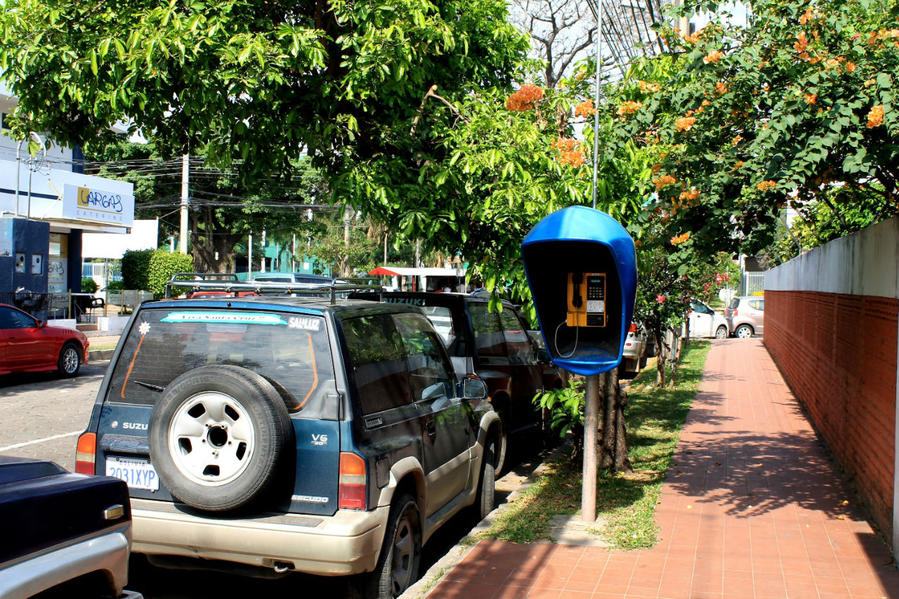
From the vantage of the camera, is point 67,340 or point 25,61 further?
point 67,340

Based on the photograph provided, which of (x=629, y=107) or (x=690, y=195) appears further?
(x=629, y=107)

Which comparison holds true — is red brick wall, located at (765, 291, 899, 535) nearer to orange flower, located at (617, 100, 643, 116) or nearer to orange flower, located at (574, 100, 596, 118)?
orange flower, located at (617, 100, 643, 116)

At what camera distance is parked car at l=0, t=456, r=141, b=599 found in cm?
264

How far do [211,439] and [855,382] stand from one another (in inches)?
245

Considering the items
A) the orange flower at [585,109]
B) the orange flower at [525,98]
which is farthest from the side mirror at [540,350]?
the orange flower at [525,98]

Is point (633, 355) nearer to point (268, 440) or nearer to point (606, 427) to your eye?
point (606, 427)

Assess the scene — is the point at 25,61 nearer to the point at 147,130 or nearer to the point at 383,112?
the point at 147,130

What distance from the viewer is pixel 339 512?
4.43 metres

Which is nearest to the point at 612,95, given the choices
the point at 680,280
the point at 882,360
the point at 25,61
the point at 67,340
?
the point at 882,360

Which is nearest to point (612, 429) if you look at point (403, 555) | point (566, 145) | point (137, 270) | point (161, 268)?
point (566, 145)

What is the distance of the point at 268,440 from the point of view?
427 cm

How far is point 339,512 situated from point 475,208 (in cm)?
382

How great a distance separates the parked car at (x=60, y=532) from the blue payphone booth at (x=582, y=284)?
12.5 ft

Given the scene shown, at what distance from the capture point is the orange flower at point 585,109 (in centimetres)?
696
